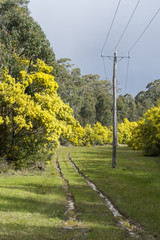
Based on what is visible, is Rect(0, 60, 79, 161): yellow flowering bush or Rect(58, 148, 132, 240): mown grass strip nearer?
Rect(58, 148, 132, 240): mown grass strip

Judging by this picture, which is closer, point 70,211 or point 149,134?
point 70,211

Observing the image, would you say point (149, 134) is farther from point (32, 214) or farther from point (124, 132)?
point (124, 132)

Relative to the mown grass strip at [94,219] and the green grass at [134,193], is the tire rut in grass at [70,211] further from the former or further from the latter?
the green grass at [134,193]

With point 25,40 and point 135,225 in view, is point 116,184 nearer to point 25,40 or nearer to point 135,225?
point 135,225

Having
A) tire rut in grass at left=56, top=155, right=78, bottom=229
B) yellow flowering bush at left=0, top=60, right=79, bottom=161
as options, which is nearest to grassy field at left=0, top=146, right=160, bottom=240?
tire rut in grass at left=56, top=155, right=78, bottom=229

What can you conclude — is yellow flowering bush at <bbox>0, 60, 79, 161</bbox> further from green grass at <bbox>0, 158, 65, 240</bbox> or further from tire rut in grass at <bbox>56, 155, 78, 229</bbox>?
tire rut in grass at <bbox>56, 155, 78, 229</bbox>

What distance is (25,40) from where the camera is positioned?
→ 947 inches

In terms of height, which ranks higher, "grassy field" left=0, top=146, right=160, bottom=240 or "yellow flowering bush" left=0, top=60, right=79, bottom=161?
"yellow flowering bush" left=0, top=60, right=79, bottom=161

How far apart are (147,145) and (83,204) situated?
1120 inches

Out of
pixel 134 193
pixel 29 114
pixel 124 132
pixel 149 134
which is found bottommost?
pixel 134 193

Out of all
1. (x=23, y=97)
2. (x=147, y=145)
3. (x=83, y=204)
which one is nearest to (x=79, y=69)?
(x=147, y=145)

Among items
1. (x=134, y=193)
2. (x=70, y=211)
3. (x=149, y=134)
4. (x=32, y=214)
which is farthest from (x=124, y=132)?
(x=32, y=214)

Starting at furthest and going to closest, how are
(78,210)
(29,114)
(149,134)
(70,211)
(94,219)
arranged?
1. (149,134)
2. (29,114)
3. (78,210)
4. (70,211)
5. (94,219)

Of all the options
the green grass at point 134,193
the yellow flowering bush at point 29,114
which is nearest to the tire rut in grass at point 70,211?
the green grass at point 134,193
